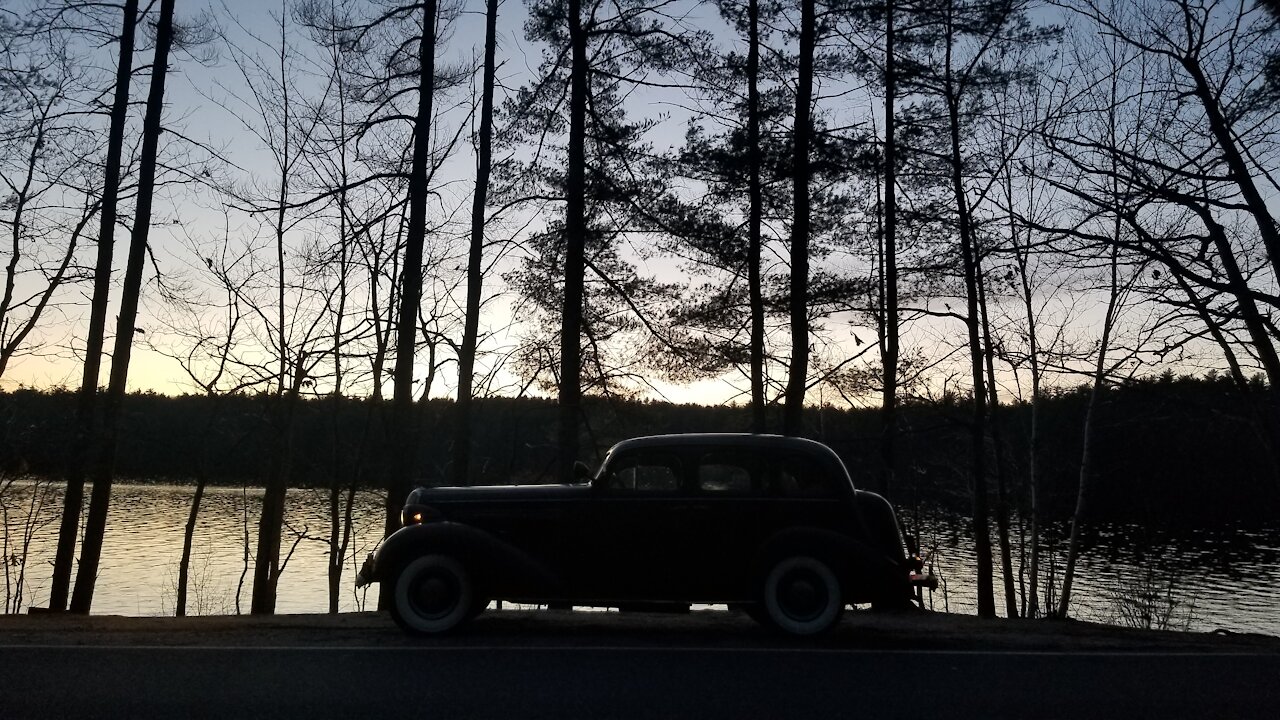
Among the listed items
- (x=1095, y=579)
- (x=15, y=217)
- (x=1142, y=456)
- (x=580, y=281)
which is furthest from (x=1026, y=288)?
(x=1095, y=579)

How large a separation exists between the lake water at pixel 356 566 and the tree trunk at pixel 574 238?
1999cm

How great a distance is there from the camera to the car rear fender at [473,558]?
879 centimetres

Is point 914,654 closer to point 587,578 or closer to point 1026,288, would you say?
point 587,578

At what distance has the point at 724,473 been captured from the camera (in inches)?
359

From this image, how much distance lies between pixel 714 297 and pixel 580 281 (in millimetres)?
3121

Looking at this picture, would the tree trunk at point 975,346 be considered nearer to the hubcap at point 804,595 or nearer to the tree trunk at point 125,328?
the hubcap at point 804,595

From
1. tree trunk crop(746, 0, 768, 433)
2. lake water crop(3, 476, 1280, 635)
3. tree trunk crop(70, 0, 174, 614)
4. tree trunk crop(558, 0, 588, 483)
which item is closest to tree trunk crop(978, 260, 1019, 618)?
tree trunk crop(746, 0, 768, 433)

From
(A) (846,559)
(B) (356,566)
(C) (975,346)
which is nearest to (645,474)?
(A) (846,559)

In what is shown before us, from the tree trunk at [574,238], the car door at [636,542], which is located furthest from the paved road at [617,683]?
the tree trunk at [574,238]

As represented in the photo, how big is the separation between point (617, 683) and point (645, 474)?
8.93ft

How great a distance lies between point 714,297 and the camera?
66.9ft

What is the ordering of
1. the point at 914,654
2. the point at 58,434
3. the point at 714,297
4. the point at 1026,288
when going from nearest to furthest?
the point at 914,654, the point at 714,297, the point at 58,434, the point at 1026,288

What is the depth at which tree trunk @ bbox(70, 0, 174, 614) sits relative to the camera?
52.3ft

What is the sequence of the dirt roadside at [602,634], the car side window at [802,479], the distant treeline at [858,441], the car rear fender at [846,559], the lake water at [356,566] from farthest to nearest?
the lake water at [356,566]
the distant treeline at [858,441]
the car side window at [802,479]
the car rear fender at [846,559]
the dirt roadside at [602,634]
